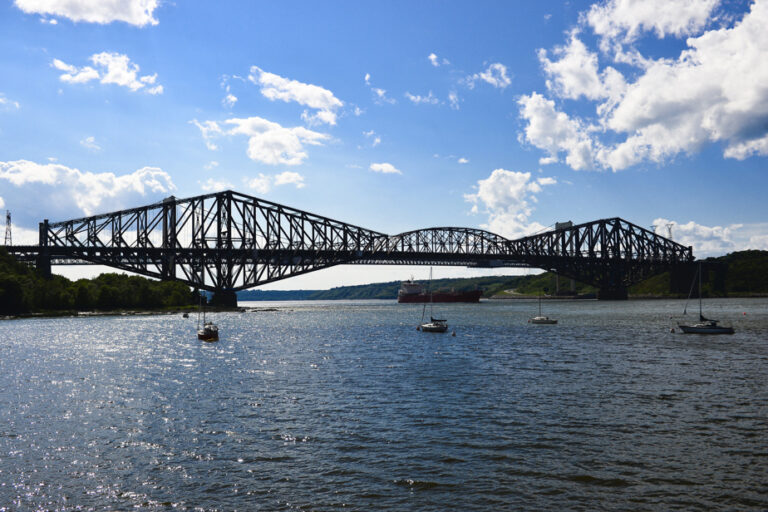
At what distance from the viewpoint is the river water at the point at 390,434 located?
605 inches

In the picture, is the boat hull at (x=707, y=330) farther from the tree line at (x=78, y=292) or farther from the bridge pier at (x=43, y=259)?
the bridge pier at (x=43, y=259)

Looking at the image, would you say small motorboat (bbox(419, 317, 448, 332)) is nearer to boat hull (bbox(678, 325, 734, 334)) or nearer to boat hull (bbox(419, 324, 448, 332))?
boat hull (bbox(419, 324, 448, 332))

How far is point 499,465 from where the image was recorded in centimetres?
1759

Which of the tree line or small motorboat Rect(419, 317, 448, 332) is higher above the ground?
the tree line

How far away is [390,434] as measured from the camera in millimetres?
21391

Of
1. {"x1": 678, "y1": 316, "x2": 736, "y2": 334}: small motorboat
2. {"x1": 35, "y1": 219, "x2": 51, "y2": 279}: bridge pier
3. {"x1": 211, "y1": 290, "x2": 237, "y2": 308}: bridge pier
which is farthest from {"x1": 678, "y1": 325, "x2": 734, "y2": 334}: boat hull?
{"x1": 35, "y1": 219, "x2": 51, "y2": 279}: bridge pier

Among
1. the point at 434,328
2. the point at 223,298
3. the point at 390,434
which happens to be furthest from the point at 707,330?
the point at 223,298

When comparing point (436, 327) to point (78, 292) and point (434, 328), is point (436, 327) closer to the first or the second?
point (434, 328)

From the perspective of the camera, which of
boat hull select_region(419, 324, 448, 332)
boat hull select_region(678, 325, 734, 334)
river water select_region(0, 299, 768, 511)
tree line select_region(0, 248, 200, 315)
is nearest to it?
river water select_region(0, 299, 768, 511)

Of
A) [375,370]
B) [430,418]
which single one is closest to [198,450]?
[430,418]

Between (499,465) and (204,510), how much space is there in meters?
8.64

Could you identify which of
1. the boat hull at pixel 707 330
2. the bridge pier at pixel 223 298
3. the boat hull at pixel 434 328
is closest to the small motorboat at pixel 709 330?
the boat hull at pixel 707 330

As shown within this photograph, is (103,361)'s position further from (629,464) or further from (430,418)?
(629,464)

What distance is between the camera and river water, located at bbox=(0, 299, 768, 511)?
15.4 meters
